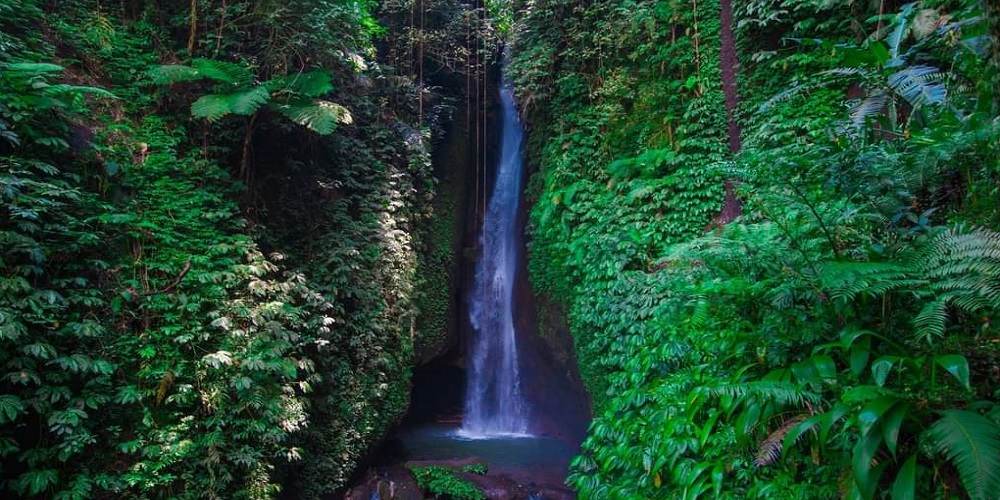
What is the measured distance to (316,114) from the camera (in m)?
6.41

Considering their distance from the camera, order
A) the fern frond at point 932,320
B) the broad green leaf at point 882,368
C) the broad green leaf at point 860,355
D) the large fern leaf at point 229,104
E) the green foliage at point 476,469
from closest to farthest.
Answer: the broad green leaf at point 882,368
the fern frond at point 932,320
the broad green leaf at point 860,355
the large fern leaf at point 229,104
the green foliage at point 476,469

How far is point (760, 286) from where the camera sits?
11.7ft

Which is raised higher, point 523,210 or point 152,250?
point 523,210

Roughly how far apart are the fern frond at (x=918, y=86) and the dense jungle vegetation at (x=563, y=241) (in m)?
0.03

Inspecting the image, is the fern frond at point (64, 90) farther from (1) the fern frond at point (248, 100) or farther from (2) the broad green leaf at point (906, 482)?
(2) the broad green leaf at point (906, 482)

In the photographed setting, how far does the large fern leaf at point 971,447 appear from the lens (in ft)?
7.07

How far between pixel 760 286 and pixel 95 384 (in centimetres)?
544

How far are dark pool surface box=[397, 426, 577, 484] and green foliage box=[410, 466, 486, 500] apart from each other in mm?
695

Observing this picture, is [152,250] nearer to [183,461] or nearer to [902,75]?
[183,461]

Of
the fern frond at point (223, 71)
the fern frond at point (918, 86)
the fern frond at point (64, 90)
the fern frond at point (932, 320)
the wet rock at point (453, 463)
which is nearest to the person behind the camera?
the fern frond at point (932, 320)

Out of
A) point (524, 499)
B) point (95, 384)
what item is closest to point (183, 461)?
point (95, 384)

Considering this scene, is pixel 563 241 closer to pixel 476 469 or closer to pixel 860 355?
pixel 476 469

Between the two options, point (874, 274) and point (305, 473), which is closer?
point (874, 274)

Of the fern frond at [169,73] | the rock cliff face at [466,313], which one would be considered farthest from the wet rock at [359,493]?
the fern frond at [169,73]
